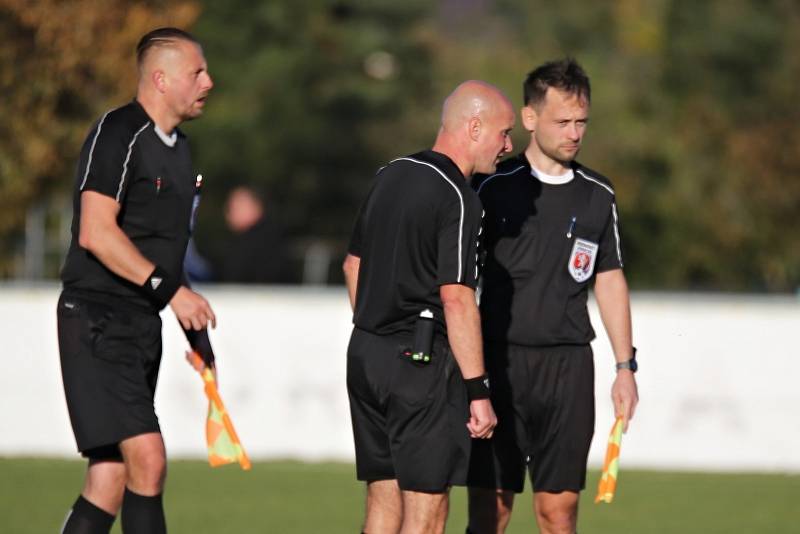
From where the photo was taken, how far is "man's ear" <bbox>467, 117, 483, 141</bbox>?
6355mm

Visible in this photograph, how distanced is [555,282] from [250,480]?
506cm

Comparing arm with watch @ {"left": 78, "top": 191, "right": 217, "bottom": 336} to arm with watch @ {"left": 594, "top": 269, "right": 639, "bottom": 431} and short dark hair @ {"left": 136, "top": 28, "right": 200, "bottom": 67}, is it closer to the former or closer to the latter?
short dark hair @ {"left": 136, "top": 28, "right": 200, "bottom": 67}

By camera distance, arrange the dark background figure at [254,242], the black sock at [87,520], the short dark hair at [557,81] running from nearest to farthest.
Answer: the black sock at [87,520]
the short dark hair at [557,81]
the dark background figure at [254,242]

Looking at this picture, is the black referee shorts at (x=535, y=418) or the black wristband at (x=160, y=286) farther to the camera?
the black referee shorts at (x=535, y=418)

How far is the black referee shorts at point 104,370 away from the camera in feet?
20.9

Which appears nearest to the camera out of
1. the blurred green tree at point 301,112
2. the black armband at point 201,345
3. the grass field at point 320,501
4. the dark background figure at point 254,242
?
the black armband at point 201,345

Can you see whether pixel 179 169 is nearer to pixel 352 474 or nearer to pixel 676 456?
pixel 352 474

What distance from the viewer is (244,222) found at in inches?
562

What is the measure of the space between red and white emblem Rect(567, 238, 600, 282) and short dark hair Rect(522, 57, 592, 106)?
67 cm

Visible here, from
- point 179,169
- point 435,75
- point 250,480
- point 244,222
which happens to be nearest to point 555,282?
point 179,169

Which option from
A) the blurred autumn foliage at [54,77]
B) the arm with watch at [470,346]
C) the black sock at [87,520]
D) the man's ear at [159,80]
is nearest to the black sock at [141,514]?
the black sock at [87,520]

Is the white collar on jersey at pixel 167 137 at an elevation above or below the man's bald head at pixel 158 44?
below

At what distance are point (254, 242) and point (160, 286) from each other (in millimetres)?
8136

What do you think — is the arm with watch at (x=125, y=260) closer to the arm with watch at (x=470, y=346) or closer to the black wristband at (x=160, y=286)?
the black wristband at (x=160, y=286)
